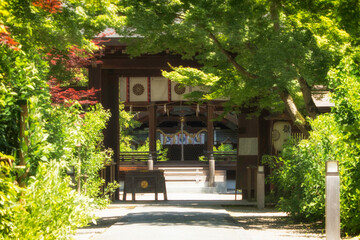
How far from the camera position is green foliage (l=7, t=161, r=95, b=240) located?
6.43 m

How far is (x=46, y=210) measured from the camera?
6.82 metres

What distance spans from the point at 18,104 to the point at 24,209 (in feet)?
4.04

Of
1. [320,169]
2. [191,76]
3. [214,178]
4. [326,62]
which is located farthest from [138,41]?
[214,178]

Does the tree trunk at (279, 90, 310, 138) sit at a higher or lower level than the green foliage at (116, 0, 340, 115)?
lower

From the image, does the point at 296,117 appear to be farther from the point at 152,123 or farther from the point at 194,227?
the point at 152,123

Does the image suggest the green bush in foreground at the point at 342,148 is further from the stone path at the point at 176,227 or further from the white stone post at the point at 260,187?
the white stone post at the point at 260,187

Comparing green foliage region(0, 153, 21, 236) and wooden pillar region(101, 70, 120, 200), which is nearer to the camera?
green foliage region(0, 153, 21, 236)

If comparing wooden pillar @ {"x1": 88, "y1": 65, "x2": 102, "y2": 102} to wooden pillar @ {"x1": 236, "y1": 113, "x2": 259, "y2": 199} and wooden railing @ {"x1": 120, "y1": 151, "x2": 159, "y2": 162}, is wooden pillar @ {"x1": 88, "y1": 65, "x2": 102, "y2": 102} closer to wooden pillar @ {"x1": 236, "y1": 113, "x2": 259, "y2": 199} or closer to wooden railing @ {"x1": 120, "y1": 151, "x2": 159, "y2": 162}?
wooden pillar @ {"x1": 236, "y1": 113, "x2": 259, "y2": 199}

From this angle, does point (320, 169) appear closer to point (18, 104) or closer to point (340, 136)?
point (340, 136)

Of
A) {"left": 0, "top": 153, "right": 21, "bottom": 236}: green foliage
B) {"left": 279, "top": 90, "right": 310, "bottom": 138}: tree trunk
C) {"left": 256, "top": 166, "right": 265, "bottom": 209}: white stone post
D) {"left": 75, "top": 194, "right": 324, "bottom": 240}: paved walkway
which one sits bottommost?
{"left": 75, "top": 194, "right": 324, "bottom": 240}: paved walkway

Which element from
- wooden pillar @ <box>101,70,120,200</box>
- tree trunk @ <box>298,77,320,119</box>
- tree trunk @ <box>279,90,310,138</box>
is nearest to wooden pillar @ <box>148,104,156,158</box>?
wooden pillar @ <box>101,70,120,200</box>

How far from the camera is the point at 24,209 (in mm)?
6477

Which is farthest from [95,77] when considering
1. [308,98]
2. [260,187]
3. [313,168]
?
[313,168]

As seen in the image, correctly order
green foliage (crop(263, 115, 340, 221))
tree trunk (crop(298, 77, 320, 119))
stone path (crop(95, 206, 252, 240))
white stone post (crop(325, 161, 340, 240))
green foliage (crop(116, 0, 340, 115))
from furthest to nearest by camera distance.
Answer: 1. tree trunk (crop(298, 77, 320, 119))
2. green foliage (crop(116, 0, 340, 115))
3. green foliage (crop(263, 115, 340, 221))
4. stone path (crop(95, 206, 252, 240))
5. white stone post (crop(325, 161, 340, 240))
